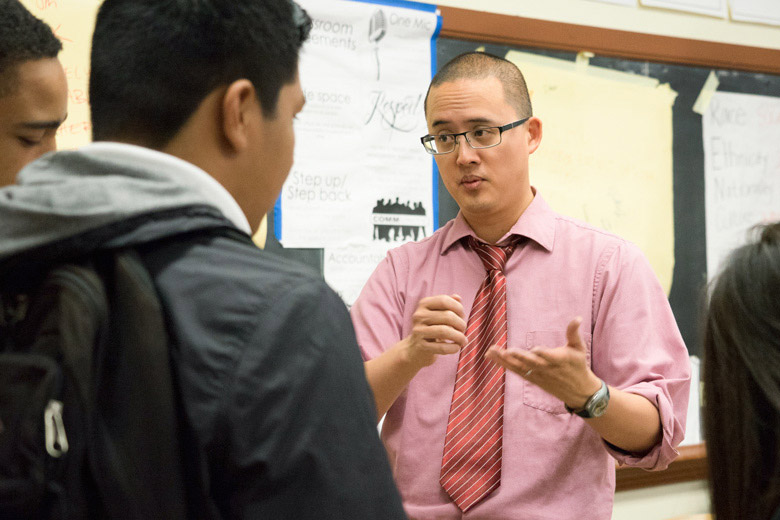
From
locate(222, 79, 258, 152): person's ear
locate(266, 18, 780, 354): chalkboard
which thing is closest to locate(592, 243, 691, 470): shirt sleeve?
locate(222, 79, 258, 152): person's ear

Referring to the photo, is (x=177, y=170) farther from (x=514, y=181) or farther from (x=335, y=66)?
(x=335, y=66)

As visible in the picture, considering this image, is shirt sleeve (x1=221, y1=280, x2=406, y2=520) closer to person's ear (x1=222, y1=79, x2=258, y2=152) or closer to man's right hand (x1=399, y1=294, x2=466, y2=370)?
person's ear (x1=222, y1=79, x2=258, y2=152)

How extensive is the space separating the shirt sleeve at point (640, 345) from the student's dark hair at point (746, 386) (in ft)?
1.81

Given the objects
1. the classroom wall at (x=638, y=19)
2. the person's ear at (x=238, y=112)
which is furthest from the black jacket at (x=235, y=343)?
the classroom wall at (x=638, y=19)

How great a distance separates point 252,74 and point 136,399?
0.35 meters

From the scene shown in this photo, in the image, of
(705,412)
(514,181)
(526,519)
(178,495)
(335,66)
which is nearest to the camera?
(178,495)

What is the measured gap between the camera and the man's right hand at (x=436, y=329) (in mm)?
1382

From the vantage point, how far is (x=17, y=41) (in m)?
1.33

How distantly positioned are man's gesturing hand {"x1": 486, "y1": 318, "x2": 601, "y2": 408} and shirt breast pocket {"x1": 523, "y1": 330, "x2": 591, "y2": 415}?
7.1 inches

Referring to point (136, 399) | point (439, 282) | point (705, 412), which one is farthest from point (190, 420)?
point (439, 282)

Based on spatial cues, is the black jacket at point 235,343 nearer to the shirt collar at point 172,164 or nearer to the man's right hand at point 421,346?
the shirt collar at point 172,164

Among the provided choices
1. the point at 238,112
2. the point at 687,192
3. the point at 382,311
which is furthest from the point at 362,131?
the point at 238,112

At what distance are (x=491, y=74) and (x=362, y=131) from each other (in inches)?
25.0

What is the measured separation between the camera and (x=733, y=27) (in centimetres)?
291
